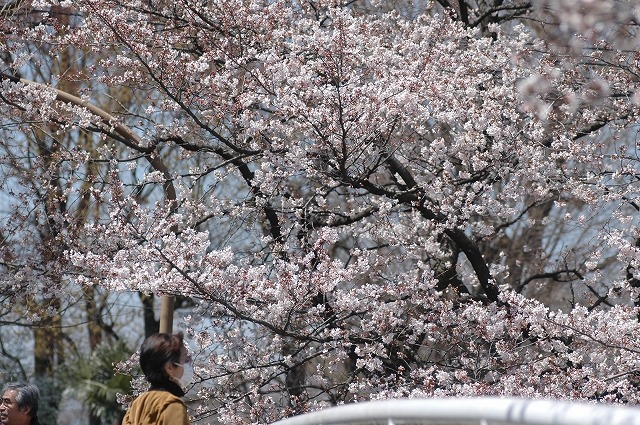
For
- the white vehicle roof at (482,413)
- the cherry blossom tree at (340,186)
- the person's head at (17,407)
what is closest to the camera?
the white vehicle roof at (482,413)

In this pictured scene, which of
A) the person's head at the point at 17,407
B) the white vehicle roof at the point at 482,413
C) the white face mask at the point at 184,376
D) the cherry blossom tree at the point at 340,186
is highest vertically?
the cherry blossom tree at the point at 340,186

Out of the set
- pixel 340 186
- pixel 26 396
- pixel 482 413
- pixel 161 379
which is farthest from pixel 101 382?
pixel 482 413

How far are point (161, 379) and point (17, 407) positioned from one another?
130cm

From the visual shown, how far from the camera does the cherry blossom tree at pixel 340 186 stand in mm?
7336

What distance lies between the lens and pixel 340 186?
8.42 metres

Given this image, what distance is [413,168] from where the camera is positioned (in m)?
8.98

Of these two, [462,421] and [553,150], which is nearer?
[462,421]

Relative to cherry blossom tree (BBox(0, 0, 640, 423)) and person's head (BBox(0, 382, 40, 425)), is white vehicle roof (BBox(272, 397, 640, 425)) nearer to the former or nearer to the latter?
person's head (BBox(0, 382, 40, 425))

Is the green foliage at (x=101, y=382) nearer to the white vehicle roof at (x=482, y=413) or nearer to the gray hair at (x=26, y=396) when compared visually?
the gray hair at (x=26, y=396)

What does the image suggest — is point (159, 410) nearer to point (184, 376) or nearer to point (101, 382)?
point (184, 376)

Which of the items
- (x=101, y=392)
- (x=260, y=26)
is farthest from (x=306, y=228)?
(x=101, y=392)

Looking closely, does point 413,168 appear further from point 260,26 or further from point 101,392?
point 101,392

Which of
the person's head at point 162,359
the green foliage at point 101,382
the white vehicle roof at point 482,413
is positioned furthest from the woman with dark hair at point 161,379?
the green foliage at point 101,382

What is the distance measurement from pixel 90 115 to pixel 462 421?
6363 millimetres
